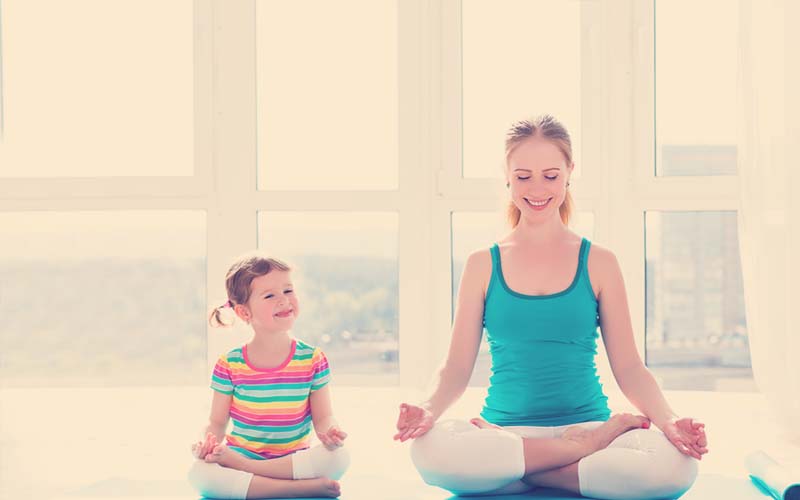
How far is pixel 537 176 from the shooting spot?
1.96 m

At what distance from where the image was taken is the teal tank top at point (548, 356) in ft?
6.36

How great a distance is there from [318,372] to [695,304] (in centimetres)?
166

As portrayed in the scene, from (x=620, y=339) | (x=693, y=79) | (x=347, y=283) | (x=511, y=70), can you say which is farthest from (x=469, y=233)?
(x=620, y=339)

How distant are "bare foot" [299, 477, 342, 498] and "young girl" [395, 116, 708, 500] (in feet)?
0.61

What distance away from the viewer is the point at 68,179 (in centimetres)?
324

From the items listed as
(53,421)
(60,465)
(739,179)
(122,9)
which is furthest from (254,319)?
(122,9)

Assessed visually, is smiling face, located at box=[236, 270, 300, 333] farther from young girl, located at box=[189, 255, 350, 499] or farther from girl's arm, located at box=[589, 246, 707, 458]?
girl's arm, located at box=[589, 246, 707, 458]

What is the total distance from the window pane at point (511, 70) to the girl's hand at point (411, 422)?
151 cm

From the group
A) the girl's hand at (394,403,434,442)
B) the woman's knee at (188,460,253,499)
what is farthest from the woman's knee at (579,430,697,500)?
the woman's knee at (188,460,253,499)

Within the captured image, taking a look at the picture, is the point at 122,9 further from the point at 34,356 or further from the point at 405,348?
the point at 405,348

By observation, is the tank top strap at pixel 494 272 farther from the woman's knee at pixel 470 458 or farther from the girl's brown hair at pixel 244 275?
the girl's brown hair at pixel 244 275

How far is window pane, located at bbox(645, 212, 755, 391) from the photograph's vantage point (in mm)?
3090

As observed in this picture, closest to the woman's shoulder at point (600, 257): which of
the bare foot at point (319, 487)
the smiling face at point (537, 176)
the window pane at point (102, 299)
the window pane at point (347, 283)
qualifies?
the smiling face at point (537, 176)

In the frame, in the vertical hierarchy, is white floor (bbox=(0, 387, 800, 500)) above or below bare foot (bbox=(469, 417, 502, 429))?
below
